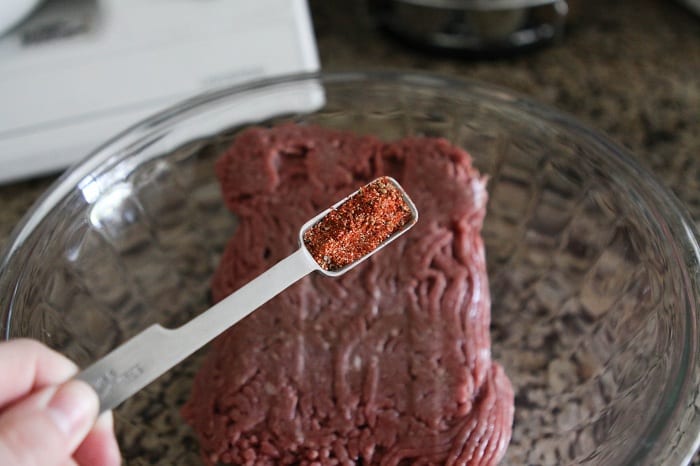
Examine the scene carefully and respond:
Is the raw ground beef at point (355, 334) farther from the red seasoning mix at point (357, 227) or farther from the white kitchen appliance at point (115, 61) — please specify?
the white kitchen appliance at point (115, 61)

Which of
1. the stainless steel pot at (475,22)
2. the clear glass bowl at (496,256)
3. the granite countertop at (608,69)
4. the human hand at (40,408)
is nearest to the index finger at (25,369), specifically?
the human hand at (40,408)

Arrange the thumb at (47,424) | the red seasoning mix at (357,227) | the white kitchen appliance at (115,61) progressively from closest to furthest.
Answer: the thumb at (47,424), the red seasoning mix at (357,227), the white kitchen appliance at (115,61)

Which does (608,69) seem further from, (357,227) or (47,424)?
(47,424)

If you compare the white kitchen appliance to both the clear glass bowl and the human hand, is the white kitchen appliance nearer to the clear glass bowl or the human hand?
the clear glass bowl

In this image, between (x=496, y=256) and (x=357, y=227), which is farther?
(x=496, y=256)

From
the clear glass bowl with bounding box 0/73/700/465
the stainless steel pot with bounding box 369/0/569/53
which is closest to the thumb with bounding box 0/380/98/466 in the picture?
the clear glass bowl with bounding box 0/73/700/465

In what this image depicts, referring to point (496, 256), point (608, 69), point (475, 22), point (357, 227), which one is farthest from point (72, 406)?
point (608, 69)
